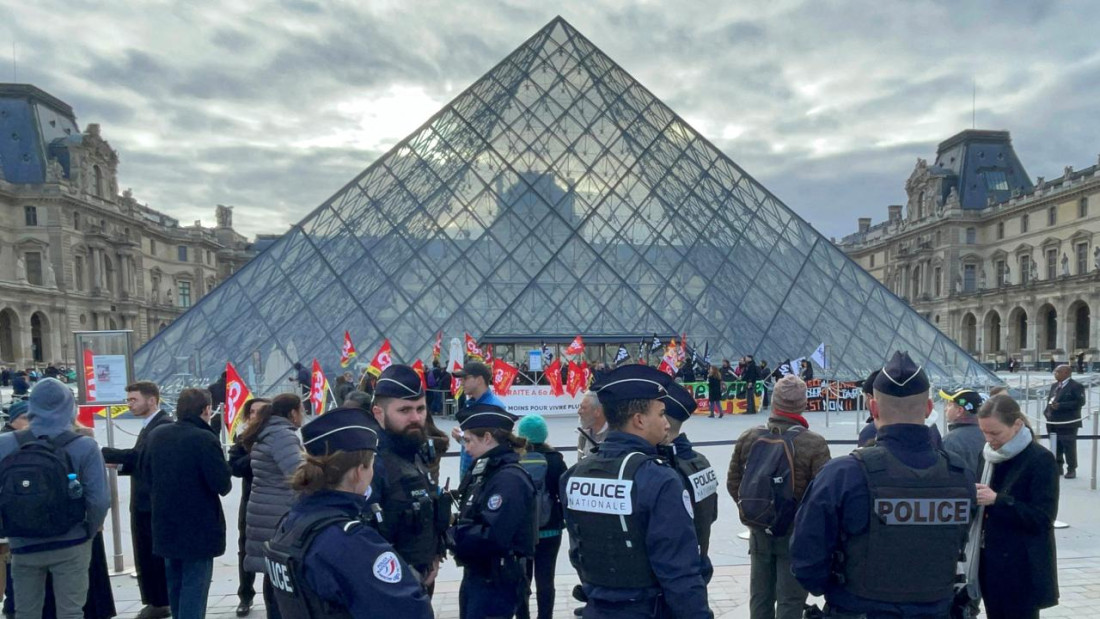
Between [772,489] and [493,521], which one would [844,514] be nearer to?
[772,489]

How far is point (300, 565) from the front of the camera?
163 centimetres

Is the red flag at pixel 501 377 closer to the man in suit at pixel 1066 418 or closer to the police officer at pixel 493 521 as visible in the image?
the man in suit at pixel 1066 418

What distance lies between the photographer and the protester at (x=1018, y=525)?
2668 mm

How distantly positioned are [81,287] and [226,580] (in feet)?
170

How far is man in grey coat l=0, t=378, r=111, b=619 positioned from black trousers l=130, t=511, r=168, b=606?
32.2 inches

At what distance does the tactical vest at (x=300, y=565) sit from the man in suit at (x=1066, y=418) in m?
8.21

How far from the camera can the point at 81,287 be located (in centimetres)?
4544

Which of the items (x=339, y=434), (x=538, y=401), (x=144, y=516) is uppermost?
(x=339, y=434)

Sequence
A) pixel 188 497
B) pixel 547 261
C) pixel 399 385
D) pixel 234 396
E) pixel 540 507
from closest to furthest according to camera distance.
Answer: pixel 399 385 < pixel 540 507 < pixel 188 497 < pixel 234 396 < pixel 547 261

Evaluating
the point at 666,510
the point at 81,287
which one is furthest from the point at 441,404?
the point at 81,287

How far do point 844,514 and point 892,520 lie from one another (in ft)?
0.46

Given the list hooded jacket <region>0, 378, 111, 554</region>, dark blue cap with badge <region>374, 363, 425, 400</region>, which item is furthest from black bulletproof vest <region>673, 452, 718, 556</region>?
hooded jacket <region>0, 378, 111, 554</region>

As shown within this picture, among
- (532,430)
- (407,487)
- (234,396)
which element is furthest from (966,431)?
(234,396)

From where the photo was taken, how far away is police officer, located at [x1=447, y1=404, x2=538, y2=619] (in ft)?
8.47
